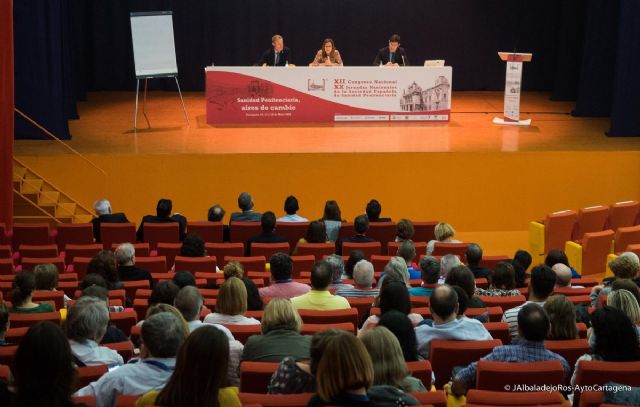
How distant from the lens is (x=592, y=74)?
15156 mm

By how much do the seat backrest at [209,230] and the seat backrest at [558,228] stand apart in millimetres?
3636

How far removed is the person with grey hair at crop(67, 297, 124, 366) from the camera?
189 inches

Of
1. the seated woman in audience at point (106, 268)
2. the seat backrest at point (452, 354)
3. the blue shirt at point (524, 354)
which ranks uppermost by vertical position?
the blue shirt at point (524, 354)

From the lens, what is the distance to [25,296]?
19.5ft

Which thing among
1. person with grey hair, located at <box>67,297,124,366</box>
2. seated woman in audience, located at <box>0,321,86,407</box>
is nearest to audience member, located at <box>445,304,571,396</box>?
person with grey hair, located at <box>67,297,124,366</box>

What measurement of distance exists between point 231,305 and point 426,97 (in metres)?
8.37

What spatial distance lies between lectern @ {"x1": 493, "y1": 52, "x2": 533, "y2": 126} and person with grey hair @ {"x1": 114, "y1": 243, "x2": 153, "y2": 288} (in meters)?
7.53

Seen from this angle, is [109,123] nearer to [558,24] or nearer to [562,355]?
[558,24]

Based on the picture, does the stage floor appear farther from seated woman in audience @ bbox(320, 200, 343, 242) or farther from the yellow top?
the yellow top

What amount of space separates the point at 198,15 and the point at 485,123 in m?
6.18

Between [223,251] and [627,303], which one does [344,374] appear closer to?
[627,303]

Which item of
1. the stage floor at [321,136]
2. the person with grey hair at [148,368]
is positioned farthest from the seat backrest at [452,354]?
the stage floor at [321,136]

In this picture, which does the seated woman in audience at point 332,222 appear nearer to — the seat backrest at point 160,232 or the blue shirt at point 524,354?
the seat backrest at point 160,232

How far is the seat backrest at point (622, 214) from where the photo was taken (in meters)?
10.7
